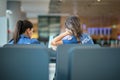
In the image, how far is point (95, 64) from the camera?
1.83m

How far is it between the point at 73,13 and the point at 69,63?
11.4 metres

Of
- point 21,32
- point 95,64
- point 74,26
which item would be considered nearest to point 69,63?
point 95,64

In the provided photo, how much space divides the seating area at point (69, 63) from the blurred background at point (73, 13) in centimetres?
768

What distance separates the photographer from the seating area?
179 centimetres

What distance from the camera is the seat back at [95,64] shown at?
177 cm

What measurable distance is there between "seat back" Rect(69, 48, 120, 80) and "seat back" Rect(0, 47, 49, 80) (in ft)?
0.81

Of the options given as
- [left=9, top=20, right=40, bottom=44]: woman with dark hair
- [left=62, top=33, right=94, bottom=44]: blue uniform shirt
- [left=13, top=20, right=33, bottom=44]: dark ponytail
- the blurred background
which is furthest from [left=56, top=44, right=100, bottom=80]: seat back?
the blurred background

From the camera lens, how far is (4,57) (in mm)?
1910

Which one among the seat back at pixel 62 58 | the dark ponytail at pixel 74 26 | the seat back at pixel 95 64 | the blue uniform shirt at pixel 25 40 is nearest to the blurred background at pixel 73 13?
the dark ponytail at pixel 74 26

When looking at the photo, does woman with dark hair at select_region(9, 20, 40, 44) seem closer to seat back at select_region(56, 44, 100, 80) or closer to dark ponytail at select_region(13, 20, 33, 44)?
dark ponytail at select_region(13, 20, 33, 44)

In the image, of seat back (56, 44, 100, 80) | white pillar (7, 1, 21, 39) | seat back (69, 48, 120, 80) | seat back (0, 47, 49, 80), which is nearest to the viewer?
seat back (69, 48, 120, 80)

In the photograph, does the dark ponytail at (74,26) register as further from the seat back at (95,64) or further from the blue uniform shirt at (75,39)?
the seat back at (95,64)

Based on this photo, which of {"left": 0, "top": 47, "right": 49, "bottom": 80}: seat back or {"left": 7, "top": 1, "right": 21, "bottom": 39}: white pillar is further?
{"left": 7, "top": 1, "right": 21, "bottom": 39}: white pillar

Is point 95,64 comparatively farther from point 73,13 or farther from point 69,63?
point 73,13
